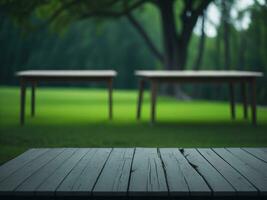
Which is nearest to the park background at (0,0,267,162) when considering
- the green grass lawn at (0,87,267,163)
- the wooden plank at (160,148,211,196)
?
the green grass lawn at (0,87,267,163)

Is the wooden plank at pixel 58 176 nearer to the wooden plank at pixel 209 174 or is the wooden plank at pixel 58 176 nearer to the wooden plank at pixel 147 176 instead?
the wooden plank at pixel 147 176

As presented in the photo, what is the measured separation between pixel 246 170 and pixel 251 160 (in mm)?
345

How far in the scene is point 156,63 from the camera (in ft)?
82.6

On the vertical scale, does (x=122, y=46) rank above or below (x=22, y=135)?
above

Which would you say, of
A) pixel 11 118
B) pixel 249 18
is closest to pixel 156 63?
pixel 249 18

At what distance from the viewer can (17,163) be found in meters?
2.76

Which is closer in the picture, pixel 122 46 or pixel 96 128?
pixel 96 128

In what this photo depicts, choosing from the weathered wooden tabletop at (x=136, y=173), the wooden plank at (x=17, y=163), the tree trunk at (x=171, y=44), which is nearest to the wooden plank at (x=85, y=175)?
the weathered wooden tabletop at (x=136, y=173)

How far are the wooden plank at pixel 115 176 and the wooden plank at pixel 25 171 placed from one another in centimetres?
34

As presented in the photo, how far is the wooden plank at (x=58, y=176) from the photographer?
2027 mm

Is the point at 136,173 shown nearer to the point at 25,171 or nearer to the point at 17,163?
the point at 25,171

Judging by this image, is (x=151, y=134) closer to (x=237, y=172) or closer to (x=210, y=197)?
(x=237, y=172)

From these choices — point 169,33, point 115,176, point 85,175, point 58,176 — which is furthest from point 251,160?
point 169,33

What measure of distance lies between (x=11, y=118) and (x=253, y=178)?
19.5 ft
